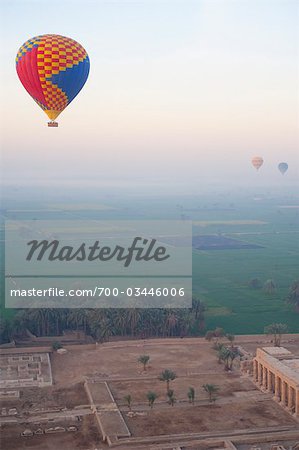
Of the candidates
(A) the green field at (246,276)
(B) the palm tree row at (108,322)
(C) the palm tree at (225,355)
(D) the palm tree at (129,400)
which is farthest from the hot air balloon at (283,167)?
(D) the palm tree at (129,400)

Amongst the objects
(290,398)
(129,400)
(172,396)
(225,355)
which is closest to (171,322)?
(225,355)

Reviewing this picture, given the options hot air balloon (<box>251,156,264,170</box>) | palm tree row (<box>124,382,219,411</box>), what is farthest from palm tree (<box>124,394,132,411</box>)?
hot air balloon (<box>251,156,264,170</box>)

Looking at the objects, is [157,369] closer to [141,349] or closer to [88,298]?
[141,349]

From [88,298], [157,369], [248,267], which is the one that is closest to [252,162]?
[248,267]

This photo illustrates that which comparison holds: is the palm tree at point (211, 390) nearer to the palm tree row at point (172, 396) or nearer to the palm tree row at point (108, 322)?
the palm tree row at point (172, 396)

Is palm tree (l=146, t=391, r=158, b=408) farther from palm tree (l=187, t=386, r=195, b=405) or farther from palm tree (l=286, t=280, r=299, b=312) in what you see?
palm tree (l=286, t=280, r=299, b=312)
